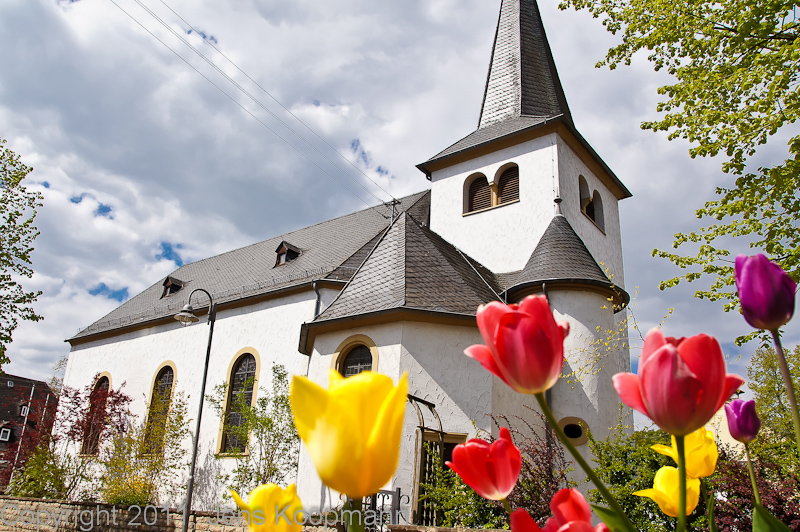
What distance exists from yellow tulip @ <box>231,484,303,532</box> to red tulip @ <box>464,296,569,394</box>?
0.44 meters

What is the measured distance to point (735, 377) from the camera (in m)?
0.79

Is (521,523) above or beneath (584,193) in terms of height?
beneath

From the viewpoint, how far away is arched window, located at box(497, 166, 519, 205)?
1770cm

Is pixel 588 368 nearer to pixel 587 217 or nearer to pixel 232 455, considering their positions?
pixel 587 217

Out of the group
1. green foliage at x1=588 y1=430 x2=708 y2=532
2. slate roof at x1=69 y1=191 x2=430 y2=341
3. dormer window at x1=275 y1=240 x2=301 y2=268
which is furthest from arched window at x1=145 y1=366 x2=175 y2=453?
green foliage at x1=588 y1=430 x2=708 y2=532

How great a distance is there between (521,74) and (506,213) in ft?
21.1

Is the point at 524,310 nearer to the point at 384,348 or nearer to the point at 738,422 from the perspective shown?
the point at 738,422

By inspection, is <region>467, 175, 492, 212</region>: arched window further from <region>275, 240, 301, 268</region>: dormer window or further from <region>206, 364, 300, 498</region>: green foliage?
<region>206, 364, 300, 498</region>: green foliage

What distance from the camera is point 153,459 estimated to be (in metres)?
18.0

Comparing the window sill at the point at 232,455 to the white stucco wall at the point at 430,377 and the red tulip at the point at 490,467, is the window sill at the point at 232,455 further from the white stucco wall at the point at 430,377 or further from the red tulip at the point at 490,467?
the red tulip at the point at 490,467

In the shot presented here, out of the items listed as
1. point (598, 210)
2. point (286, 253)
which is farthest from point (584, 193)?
point (286, 253)

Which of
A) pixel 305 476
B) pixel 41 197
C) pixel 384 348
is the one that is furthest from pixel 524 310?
pixel 41 197

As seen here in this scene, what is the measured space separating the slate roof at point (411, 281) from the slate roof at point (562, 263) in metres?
1.20

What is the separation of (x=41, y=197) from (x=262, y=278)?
28.7 feet
